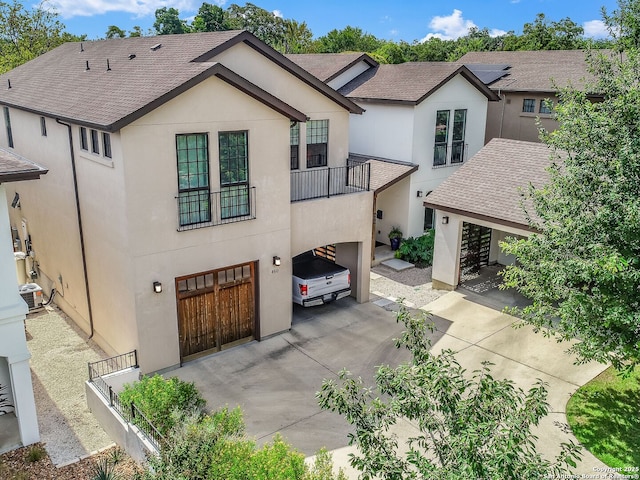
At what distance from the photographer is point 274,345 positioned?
1549cm

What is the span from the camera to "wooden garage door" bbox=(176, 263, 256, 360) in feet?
46.6

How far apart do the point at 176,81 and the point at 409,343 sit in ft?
29.0

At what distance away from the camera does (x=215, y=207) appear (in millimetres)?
13852

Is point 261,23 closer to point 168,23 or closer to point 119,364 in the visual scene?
point 168,23

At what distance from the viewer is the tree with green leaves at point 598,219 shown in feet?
29.5

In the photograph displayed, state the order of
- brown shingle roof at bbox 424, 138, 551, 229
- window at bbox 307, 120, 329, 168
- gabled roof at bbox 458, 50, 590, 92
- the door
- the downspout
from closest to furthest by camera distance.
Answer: the downspout, window at bbox 307, 120, 329, 168, brown shingle roof at bbox 424, 138, 551, 229, the door, gabled roof at bbox 458, 50, 590, 92

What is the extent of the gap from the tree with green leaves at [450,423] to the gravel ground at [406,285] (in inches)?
480

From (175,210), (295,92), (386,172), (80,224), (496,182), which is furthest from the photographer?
(386,172)

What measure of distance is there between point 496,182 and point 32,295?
15.7 m

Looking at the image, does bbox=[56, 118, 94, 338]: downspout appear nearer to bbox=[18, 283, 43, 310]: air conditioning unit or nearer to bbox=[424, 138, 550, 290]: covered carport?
bbox=[18, 283, 43, 310]: air conditioning unit

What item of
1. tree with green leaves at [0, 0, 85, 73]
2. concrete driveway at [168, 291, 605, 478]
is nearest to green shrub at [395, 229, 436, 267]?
concrete driveway at [168, 291, 605, 478]

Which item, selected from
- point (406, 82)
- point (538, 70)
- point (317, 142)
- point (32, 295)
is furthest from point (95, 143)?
point (538, 70)

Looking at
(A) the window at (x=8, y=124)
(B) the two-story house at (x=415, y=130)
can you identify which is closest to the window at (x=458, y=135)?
(B) the two-story house at (x=415, y=130)

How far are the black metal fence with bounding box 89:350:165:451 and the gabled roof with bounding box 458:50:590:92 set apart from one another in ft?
75.0
